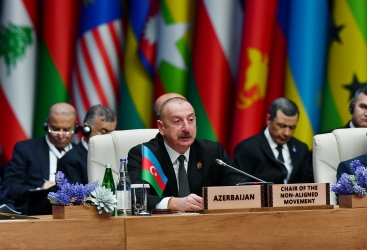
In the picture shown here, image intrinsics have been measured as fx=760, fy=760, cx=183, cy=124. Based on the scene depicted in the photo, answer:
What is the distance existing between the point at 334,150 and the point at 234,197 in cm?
156

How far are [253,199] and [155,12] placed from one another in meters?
4.09

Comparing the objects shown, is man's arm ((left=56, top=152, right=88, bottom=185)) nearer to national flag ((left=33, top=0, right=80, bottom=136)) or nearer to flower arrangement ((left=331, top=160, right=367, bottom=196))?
national flag ((left=33, top=0, right=80, bottom=136))

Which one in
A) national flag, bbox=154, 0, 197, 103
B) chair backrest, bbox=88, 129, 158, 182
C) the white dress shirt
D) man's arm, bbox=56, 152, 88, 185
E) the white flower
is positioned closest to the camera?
the white flower

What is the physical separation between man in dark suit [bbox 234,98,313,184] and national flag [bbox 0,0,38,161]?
1.98 m

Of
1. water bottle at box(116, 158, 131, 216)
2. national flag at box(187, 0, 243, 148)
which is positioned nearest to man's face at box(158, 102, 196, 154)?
water bottle at box(116, 158, 131, 216)

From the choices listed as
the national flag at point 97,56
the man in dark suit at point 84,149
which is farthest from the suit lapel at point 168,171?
the national flag at point 97,56

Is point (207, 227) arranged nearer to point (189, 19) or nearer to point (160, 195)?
point (160, 195)

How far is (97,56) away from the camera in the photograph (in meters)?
7.06

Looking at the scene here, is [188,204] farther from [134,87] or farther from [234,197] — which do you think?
[134,87]

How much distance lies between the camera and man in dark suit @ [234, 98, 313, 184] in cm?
620

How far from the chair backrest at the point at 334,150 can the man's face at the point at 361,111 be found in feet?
3.06

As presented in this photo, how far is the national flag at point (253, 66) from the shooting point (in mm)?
6754

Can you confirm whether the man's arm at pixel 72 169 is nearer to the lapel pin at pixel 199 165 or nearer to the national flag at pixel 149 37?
the lapel pin at pixel 199 165

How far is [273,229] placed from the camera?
3297 millimetres
